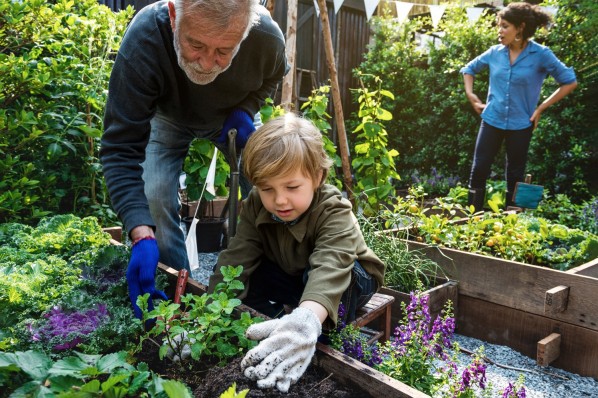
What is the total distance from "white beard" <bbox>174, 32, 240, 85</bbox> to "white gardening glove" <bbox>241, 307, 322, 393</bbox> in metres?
1.03

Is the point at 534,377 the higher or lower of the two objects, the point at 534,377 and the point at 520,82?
the lower

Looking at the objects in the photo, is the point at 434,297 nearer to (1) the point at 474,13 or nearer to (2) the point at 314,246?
(2) the point at 314,246

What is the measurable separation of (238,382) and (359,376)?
299 millimetres

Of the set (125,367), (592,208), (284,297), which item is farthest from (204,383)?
(592,208)

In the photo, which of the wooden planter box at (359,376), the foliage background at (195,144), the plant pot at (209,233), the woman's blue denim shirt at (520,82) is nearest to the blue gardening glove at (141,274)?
the wooden planter box at (359,376)

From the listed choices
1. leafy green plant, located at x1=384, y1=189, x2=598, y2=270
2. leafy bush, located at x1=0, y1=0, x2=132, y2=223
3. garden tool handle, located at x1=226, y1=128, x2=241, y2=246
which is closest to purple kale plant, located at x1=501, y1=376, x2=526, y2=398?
garden tool handle, located at x1=226, y1=128, x2=241, y2=246

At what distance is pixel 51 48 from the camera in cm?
301

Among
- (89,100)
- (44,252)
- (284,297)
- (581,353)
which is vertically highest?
(89,100)

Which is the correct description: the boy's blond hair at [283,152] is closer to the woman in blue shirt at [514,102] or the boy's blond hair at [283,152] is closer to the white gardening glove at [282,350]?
the white gardening glove at [282,350]

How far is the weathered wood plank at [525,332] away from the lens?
2.29 metres

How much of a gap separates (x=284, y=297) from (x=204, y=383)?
0.85 meters

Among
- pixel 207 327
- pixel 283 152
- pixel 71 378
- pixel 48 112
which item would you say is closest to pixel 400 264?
pixel 283 152

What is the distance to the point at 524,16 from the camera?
165 inches

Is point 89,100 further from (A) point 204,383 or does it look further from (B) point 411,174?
(B) point 411,174
